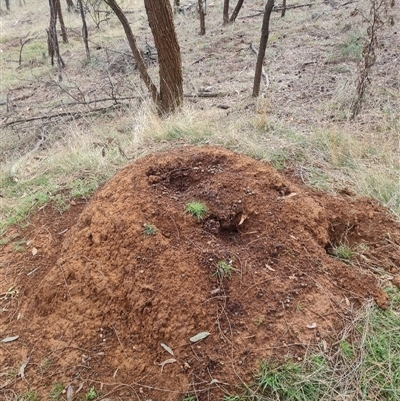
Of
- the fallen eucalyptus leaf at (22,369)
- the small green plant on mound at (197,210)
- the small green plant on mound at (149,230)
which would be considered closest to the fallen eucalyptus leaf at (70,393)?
the fallen eucalyptus leaf at (22,369)

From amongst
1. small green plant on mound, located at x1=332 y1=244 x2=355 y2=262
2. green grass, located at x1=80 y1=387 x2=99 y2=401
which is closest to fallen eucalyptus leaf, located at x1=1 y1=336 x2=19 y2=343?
green grass, located at x1=80 y1=387 x2=99 y2=401

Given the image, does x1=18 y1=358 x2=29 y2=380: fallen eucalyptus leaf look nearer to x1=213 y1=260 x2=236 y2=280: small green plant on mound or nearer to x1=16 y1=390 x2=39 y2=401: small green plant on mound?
x1=16 y1=390 x2=39 y2=401: small green plant on mound

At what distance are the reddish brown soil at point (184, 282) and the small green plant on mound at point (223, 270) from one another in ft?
0.09

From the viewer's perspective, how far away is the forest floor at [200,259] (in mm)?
1868

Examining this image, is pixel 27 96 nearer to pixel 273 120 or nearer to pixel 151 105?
pixel 151 105

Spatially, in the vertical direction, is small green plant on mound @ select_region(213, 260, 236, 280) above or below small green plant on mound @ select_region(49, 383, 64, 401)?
above

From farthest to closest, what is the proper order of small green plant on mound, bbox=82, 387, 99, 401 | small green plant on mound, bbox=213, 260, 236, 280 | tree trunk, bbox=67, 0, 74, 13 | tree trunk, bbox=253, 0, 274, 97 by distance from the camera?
tree trunk, bbox=67, 0, 74, 13 → tree trunk, bbox=253, 0, 274, 97 → small green plant on mound, bbox=213, 260, 236, 280 → small green plant on mound, bbox=82, 387, 99, 401

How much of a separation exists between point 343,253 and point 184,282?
998 mm

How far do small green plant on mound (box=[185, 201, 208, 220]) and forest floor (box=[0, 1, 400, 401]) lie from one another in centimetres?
1

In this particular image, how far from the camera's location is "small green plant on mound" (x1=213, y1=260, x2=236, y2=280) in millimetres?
2113

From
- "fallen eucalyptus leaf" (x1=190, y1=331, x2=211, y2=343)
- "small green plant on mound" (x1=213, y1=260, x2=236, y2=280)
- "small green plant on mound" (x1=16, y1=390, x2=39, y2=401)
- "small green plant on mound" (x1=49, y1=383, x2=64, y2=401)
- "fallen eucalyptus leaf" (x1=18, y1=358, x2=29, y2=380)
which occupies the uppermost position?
"small green plant on mound" (x1=213, y1=260, x2=236, y2=280)

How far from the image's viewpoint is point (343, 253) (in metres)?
2.42

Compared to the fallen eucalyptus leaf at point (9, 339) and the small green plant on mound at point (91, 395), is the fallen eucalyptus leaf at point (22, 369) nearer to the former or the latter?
the fallen eucalyptus leaf at point (9, 339)

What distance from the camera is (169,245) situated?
88.5 inches
